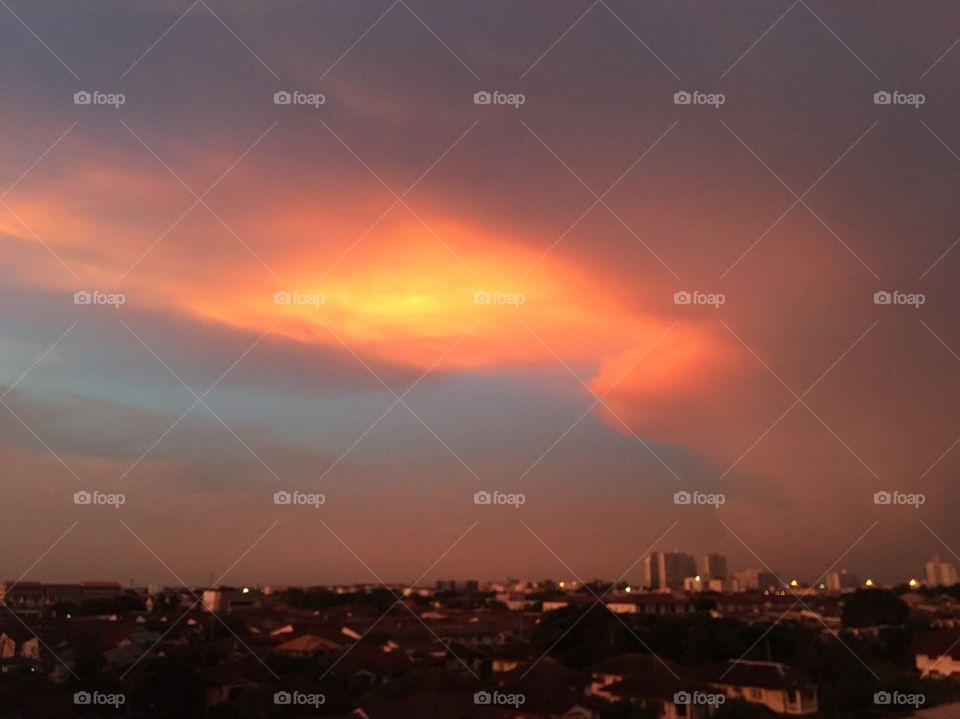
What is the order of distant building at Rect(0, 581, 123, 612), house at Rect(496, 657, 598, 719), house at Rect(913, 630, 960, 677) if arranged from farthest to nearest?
distant building at Rect(0, 581, 123, 612) → house at Rect(913, 630, 960, 677) → house at Rect(496, 657, 598, 719)

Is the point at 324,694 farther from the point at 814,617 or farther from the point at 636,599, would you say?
the point at 814,617

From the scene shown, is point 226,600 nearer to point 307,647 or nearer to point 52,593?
point 307,647

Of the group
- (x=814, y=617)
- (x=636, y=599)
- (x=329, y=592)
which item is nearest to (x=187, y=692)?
(x=329, y=592)

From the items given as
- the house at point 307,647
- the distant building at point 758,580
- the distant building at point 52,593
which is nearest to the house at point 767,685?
the distant building at point 758,580

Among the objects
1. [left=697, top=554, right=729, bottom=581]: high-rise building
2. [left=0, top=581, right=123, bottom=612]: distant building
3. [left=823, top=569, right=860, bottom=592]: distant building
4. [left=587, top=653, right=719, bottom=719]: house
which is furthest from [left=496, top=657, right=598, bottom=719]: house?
[left=0, top=581, right=123, bottom=612]: distant building

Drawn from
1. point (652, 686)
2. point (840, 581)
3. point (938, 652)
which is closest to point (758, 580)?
point (840, 581)

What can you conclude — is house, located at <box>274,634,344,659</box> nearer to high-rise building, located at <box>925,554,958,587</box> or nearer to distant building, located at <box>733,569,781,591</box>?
distant building, located at <box>733,569,781,591</box>
